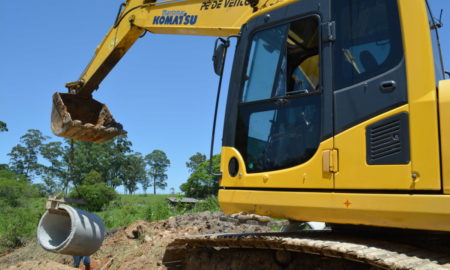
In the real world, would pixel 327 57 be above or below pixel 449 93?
above

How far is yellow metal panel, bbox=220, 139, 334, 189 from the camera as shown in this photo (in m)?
3.40

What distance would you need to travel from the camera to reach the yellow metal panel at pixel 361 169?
306cm

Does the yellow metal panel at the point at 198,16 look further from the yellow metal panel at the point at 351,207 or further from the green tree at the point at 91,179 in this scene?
the green tree at the point at 91,179

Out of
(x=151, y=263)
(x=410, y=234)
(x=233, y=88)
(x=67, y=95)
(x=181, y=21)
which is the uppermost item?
(x=181, y=21)

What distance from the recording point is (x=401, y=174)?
3057mm

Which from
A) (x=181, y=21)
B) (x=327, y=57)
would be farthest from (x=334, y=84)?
(x=181, y=21)

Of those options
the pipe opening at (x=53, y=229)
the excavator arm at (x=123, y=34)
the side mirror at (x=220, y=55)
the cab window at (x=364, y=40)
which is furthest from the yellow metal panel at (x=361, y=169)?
the pipe opening at (x=53, y=229)

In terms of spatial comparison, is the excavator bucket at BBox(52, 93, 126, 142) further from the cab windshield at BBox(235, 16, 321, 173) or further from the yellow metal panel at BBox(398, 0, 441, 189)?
the yellow metal panel at BBox(398, 0, 441, 189)

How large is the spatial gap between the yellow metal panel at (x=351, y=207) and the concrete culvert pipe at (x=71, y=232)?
2687 mm

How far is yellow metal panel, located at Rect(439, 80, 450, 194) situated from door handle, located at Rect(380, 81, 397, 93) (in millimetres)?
305

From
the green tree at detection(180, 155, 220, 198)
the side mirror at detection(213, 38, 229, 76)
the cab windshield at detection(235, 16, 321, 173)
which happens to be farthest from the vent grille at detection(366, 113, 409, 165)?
the green tree at detection(180, 155, 220, 198)

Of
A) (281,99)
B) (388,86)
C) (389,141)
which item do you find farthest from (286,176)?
(388,86)

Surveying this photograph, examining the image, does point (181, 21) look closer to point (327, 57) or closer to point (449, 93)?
point (327, 57)

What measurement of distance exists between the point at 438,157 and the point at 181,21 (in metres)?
3.94
